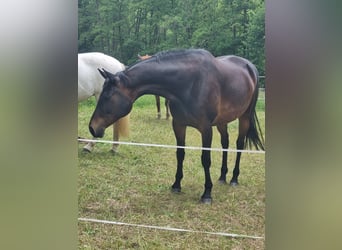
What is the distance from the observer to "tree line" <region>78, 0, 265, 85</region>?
2.21m

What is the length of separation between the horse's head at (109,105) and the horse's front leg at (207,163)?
0.46 metres

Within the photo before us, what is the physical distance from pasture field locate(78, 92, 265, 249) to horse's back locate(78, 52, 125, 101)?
0.21 feet

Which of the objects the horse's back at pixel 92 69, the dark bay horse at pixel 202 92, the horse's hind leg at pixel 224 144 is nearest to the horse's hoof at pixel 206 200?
the dark bay horse at pixel 202 92

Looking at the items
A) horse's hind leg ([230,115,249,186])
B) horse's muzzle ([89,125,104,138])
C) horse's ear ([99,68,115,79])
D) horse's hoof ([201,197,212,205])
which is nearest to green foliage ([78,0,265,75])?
horse's ear ([99,68,115,79])

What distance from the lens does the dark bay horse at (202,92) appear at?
2305 mm

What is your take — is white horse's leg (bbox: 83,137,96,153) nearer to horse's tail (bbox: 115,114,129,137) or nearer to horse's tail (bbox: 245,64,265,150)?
horse's tail (bbox: 115,114,129,137)

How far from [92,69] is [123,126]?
37cm

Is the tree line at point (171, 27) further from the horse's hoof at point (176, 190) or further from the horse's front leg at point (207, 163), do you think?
the horse's hoof at point (176, 190)

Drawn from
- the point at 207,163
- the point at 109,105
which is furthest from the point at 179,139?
the point at 109,105

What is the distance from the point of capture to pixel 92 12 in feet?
8.22

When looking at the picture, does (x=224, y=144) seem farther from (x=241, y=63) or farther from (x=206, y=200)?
(x=241, y=63)

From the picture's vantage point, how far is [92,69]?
8.31ft
